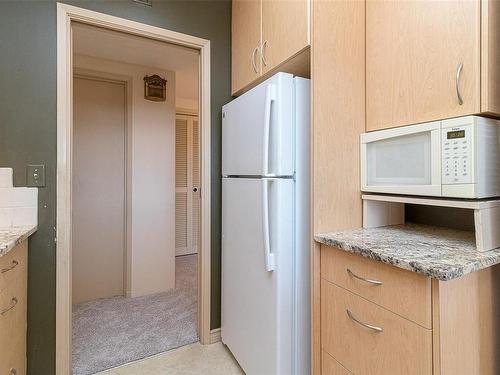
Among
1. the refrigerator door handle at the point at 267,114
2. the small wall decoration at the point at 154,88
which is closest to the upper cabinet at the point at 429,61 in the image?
the refrigerator door handle at the point at 267,114

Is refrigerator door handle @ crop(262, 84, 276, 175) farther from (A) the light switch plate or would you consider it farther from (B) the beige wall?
(B) the beige wall

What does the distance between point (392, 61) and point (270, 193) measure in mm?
821

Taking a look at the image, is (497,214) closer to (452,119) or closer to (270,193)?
(452,119)

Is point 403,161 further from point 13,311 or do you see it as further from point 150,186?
point 150,186

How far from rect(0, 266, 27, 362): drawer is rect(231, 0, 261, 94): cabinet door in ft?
5.38

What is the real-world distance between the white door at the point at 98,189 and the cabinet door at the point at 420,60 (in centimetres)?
243

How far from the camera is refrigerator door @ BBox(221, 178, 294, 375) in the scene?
1365mm

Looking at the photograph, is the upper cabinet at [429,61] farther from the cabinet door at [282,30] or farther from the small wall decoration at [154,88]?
the small wall decoration at [154,88]

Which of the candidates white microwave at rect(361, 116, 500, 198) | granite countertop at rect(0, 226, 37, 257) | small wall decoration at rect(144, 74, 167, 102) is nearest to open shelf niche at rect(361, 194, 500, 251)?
white microwave at rect(361, 116, 500, 198)

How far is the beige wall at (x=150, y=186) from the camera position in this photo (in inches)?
112

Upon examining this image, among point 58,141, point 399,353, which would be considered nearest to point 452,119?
point 399,353

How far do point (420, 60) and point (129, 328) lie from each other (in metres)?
2.56

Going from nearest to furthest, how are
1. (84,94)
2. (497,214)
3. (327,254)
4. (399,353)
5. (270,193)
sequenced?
1. (399,353)
2. (497,214)
3. (327,254)
4. (270,193)
5. (84,94)

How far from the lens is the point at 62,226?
63.7 inches
